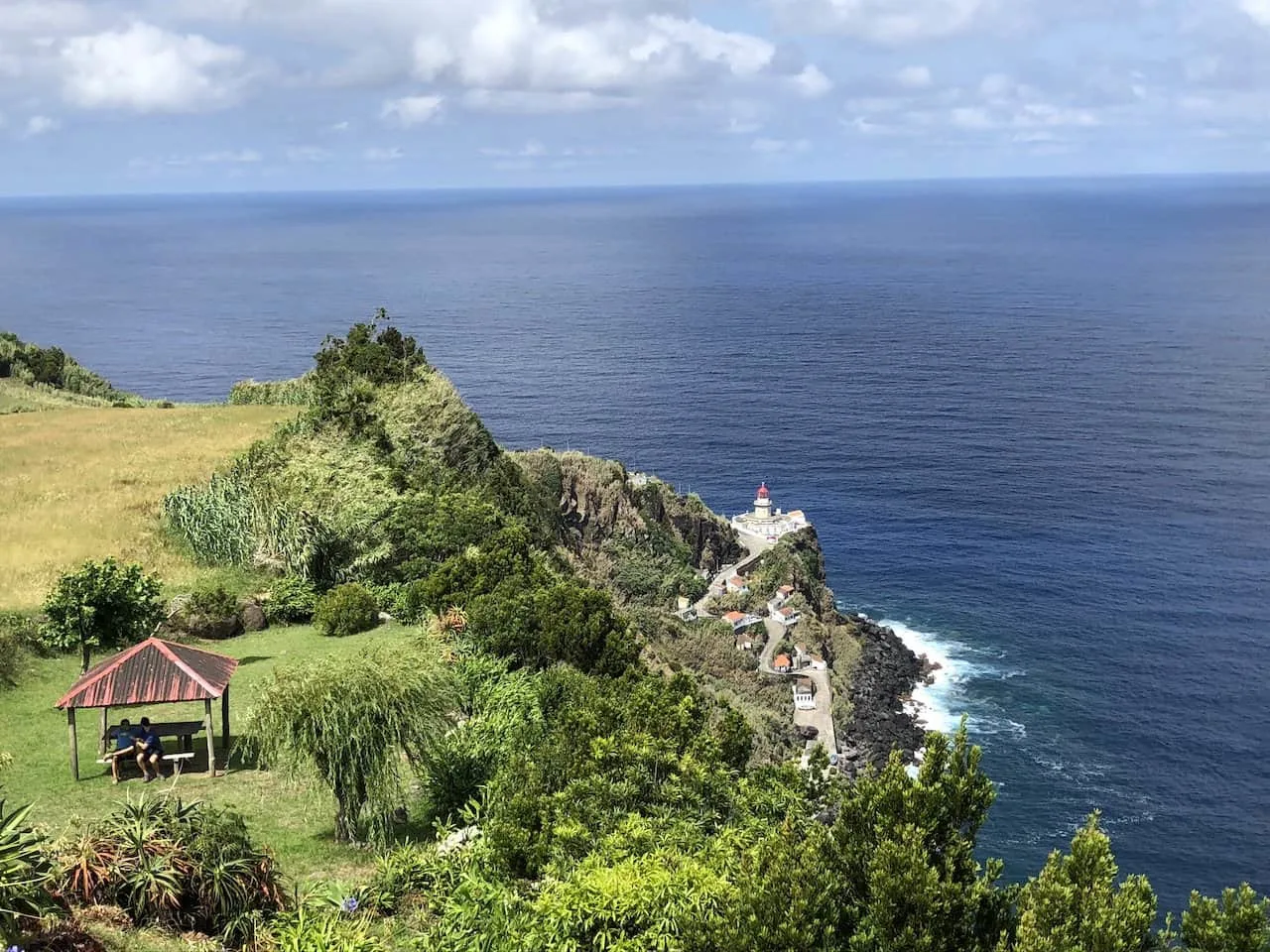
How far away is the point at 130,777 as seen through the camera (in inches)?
910

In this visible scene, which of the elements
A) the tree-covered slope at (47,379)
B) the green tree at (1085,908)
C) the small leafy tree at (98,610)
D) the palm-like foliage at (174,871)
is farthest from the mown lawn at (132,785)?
the tree-covered slope at (47,379)

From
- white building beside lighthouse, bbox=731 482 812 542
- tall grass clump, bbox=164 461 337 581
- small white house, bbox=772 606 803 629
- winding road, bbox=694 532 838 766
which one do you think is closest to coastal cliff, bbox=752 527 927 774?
winding road, bbox=694 532 838 766

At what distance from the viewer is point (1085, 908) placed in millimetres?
13164

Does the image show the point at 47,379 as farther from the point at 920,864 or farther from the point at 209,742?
the point at 920,864

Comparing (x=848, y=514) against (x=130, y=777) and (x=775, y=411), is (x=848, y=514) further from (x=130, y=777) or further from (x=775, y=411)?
(x=130, y=777)

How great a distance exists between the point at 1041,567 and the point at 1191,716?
23375mm

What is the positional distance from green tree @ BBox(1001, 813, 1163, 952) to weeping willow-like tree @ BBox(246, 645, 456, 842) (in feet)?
36.7

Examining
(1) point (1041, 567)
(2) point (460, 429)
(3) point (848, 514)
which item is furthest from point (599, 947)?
(3) point (848, 514)

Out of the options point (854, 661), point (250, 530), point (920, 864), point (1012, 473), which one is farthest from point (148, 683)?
point (1012, 473)

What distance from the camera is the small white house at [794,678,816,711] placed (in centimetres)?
7000

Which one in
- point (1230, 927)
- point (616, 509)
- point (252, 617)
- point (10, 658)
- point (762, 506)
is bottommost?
point (762, 506)

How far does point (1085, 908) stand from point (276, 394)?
2578 inches

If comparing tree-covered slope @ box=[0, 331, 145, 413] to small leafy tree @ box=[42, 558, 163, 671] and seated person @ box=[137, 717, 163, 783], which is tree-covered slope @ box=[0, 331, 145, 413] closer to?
small leafy tree @ box=[42, 558, 163, 671]

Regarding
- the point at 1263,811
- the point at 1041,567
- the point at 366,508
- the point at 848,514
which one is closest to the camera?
the point at 366,508
